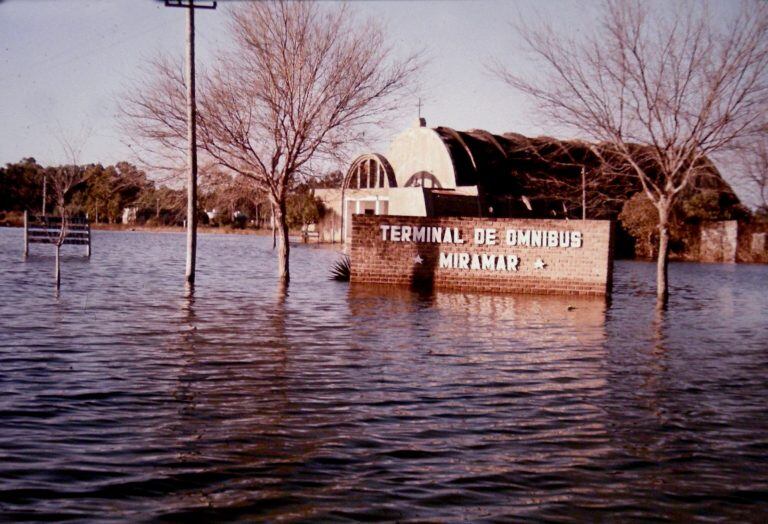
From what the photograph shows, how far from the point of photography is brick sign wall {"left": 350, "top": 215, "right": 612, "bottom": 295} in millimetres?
23734

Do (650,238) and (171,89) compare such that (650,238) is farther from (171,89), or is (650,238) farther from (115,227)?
(115,227)

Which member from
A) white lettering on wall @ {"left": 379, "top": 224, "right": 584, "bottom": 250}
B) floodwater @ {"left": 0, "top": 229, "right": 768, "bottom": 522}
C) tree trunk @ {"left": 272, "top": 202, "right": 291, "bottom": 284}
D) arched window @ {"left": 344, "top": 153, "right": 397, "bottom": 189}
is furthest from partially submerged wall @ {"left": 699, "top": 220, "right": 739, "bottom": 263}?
floodwater @ {"left": 0, "top": 229, "right": 768, "bottom": 522}

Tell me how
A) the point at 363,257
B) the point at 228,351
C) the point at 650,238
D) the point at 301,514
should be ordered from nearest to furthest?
the point at 301,514 < the point at 228,351 < the point at 363,257 < the point at 650,238

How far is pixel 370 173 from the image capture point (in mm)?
58750

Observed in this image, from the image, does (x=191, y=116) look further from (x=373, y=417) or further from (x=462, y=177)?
(x=462, y=177)

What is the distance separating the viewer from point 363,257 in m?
25.7

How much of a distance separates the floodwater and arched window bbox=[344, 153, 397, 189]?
1453 inches

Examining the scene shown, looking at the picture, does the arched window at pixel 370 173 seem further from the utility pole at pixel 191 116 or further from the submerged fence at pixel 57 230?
the utility pole at pixel 191 116

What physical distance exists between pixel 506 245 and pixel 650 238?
37.8 metres

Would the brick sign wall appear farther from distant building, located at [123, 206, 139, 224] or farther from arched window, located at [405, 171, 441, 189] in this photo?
distant building, located at [123, 206, 139, 224]

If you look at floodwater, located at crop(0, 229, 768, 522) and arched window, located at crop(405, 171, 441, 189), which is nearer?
floodwater, located at crop(0, 229, 768, 522)

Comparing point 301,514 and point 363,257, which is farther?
point 363,257

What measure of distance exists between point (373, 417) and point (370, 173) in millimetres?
51069

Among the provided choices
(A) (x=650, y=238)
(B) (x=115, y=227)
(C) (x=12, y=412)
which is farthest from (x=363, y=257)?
(B) (x=115, y=227)
